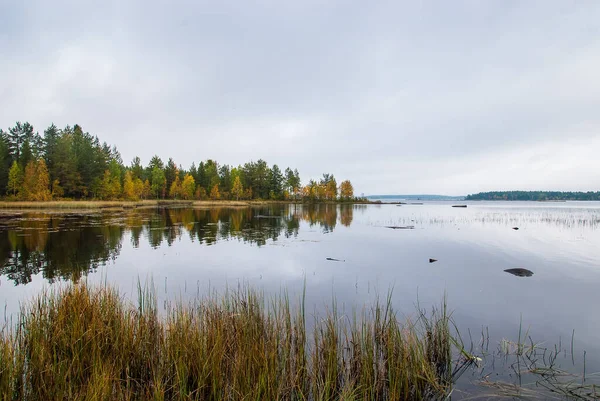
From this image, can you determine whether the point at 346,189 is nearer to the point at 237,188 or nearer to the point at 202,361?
the point at 237,188

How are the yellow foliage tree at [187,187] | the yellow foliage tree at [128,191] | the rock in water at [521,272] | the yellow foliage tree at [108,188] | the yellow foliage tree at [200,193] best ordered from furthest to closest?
the yellow foliage tree at [200,193] → the yellow foliage tree at [187,187] → the yellow foliage tree at [128,191] → the yellow foliage tree at [108,188] → the rock in water at [521,272]

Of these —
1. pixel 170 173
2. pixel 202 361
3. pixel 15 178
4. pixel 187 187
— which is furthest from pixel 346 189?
pixel 202 361

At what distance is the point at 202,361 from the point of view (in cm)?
445

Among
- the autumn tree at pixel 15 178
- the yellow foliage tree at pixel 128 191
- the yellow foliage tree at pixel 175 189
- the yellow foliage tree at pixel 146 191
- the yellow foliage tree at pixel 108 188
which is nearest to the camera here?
the autumn tree at pixel 15 178

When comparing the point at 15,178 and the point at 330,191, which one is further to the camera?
the point at 330,191

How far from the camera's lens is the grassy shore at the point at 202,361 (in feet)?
13.5

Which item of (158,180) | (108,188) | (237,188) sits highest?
(158,180)

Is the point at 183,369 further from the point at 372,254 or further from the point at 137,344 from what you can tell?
the point at 372,254

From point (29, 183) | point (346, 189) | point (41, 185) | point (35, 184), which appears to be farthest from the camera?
point (346, 189)

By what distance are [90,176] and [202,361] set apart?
87191 mm

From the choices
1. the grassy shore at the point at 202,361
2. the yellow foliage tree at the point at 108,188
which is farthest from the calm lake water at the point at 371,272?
the yellow foliage tree at the point at 108,188

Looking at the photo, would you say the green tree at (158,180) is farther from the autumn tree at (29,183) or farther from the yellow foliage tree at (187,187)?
the autumn tree at (29,183)

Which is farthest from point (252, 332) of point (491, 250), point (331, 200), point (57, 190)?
point (331, 200)

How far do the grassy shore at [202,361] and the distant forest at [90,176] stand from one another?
240ft
